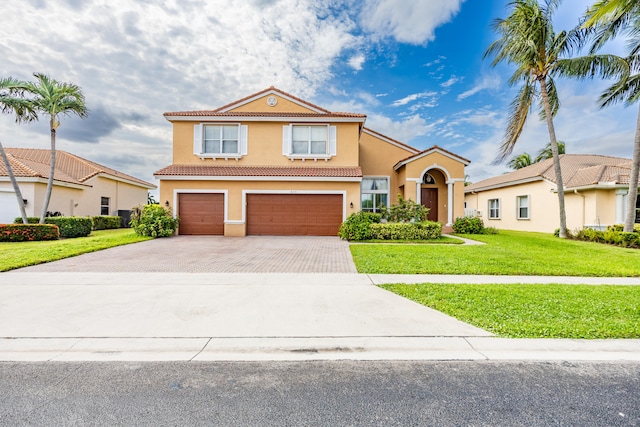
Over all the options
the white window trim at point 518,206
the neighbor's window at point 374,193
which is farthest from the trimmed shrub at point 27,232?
the white window trim at point 518,206

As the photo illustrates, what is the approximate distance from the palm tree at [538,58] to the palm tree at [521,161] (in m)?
22.4

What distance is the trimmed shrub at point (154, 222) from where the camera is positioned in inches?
580

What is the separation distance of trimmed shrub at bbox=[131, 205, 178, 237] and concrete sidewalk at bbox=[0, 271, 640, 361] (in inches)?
334

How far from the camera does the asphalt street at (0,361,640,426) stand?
95.3 inches

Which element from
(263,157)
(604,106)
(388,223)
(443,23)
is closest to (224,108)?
(263,157)

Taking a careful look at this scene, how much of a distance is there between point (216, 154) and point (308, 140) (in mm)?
5261

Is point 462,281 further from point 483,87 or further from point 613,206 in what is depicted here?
point 483,87

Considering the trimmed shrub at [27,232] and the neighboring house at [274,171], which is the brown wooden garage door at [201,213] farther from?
the trimmed shrub at [27,232]

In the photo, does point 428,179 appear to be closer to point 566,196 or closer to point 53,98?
point 566,196

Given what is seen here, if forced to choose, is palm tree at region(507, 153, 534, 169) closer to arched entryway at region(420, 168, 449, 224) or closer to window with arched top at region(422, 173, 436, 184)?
arched entryway at region(420, 168, 449, 224)

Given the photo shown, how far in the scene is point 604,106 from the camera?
1499 cm

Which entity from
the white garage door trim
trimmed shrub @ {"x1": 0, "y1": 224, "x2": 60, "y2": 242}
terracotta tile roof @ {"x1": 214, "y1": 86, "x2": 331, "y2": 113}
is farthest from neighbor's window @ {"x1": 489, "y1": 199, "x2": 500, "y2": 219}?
trimmed shrub @ {"x1": 0, "y1": 224, "x2": 60, "y2": 242}

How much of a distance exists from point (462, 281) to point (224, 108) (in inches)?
646

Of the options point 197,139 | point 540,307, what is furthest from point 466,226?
point 197,139
